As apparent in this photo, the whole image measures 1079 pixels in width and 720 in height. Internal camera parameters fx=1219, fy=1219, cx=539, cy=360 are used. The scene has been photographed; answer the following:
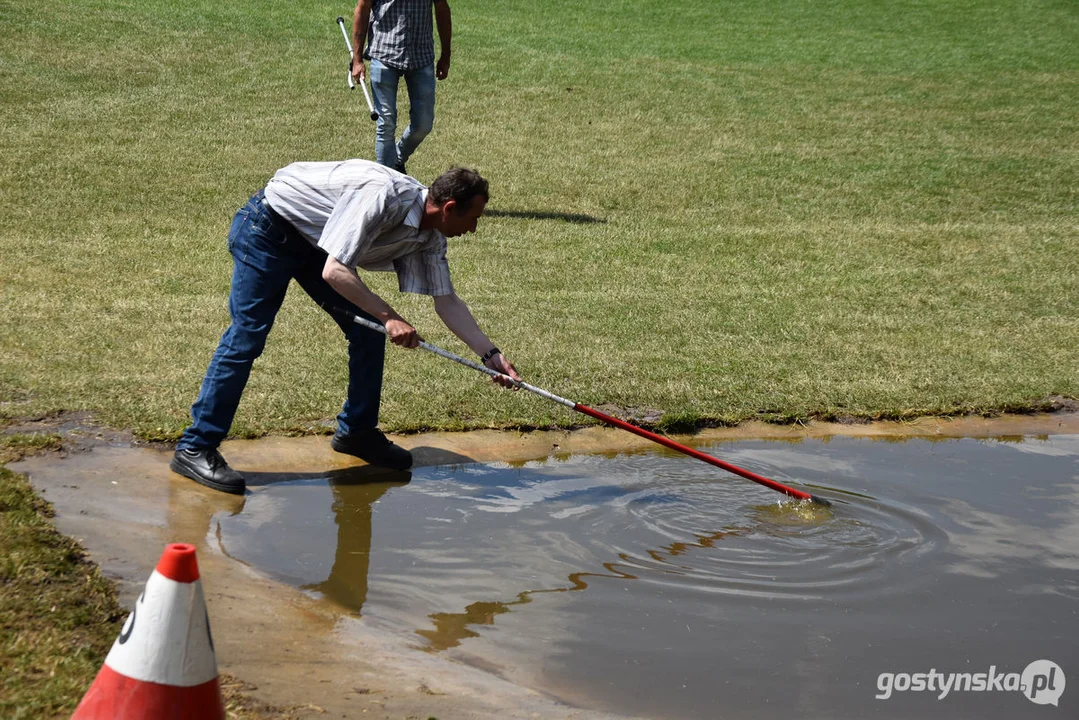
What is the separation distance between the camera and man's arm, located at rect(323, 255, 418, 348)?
4855 millimetres

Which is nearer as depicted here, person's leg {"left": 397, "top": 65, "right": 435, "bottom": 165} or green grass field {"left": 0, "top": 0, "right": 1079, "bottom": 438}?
green grass field {"left": 0, "top": 0, "right": 1079, "bottom": 438}

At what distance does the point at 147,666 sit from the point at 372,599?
144cm

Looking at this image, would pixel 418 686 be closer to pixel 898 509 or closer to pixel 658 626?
pixel 658 626

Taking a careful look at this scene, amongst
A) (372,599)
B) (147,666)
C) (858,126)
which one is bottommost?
(372,599)

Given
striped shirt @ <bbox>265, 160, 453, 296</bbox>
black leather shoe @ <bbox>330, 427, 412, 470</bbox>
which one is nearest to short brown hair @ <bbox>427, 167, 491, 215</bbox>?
striped shirt @ <bbox>265, 160, 453, 296</bbox>

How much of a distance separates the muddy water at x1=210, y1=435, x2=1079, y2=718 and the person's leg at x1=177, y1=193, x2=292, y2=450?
380mm

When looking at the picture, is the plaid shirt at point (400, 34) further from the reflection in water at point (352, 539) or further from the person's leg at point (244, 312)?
the reflection in water at point (352, 539)

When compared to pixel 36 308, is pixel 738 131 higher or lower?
higher

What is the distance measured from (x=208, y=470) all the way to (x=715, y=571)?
2.16m

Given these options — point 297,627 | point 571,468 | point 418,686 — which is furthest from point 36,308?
point 418,686

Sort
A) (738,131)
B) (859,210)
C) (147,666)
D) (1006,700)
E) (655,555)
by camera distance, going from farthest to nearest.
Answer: (738,131), (859,210), (655,555), (1006,700), (147,666)

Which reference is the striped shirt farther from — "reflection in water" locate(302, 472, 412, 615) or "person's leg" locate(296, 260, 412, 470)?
"reflection in water" locate(302, 472, 412, 615)

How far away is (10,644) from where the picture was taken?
3.50m

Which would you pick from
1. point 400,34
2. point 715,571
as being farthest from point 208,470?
point 400,34
